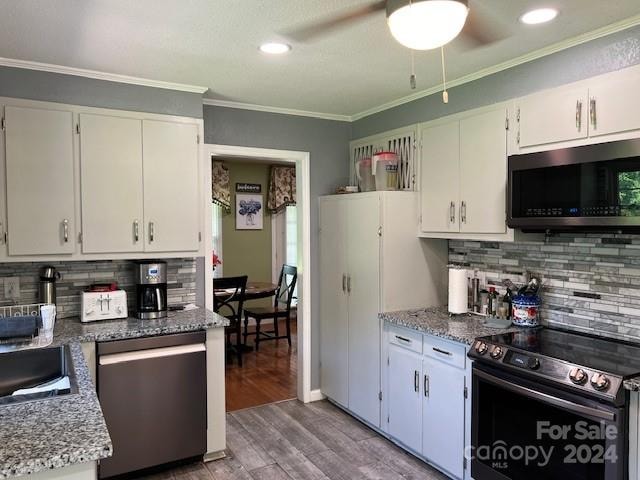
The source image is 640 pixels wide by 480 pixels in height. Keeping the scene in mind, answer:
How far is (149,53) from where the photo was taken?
2527 millimetres

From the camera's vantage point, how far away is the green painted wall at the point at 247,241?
264 inches

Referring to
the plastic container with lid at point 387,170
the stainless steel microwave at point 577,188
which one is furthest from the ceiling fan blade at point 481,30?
the plastic container with lid at point 387,170

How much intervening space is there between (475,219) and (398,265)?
63cm

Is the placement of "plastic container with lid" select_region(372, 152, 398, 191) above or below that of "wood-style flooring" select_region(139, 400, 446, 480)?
above

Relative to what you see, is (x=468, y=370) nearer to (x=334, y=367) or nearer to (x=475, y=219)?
(x=475, y=219)

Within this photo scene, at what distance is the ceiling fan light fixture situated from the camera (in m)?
1.51

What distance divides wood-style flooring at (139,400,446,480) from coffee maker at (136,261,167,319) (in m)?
0.94

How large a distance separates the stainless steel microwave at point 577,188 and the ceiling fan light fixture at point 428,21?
1.02 metres

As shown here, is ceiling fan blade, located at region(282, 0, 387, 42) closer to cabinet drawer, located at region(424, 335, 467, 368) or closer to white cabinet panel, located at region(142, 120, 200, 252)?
white cabinet panel, located at region(142, 120, 200, 252)

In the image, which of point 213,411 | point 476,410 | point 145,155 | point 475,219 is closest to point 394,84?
point 475,219

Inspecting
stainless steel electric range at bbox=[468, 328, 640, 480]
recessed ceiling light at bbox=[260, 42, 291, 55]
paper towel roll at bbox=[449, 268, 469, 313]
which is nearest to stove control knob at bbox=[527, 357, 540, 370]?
stainless steel electric range at bbox=[468, 328, 640, 480]

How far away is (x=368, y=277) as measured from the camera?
3.38 meters

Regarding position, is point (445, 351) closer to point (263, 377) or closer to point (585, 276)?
point (585, 276)

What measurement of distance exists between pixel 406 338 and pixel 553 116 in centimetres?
150
